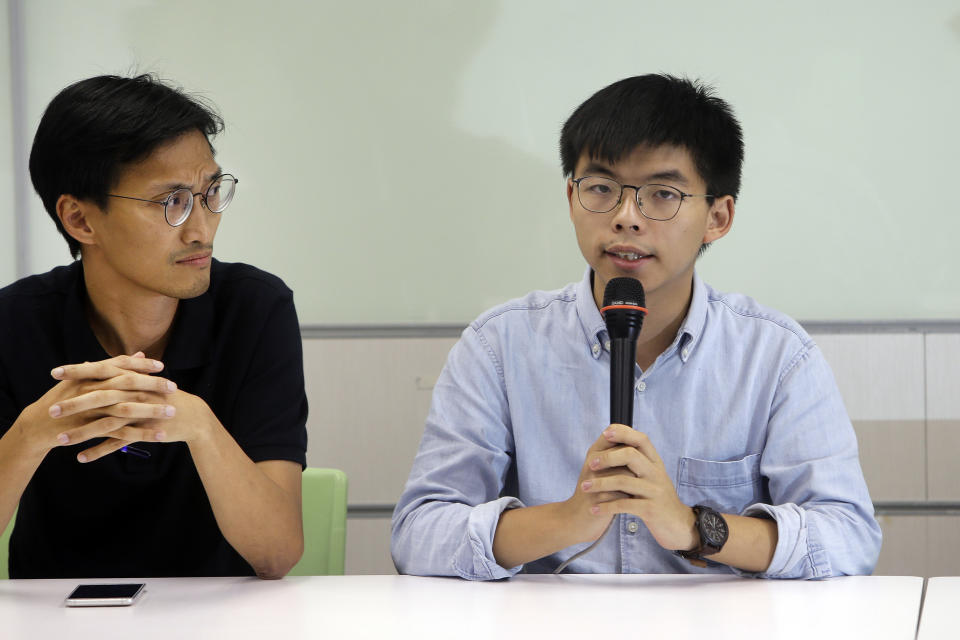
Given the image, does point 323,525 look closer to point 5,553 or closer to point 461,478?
point 461,478

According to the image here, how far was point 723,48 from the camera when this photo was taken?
2639 mm

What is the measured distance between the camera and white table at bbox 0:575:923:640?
1.10 meters

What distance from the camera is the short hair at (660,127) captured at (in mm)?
1555

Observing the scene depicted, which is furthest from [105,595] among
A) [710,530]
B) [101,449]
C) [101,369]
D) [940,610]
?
[940,610]

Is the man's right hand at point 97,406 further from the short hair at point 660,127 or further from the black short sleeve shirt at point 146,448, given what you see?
the short hair at point 660,127

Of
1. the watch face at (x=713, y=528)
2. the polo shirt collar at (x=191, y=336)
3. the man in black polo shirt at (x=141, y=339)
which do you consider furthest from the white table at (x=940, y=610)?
the polo shirt collar at (x=191, y=336)

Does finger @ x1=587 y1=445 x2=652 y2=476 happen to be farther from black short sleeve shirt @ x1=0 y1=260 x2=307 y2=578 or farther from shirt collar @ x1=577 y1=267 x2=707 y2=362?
black short sleeve shirt @ x1=0 y1=260 x2=307 y2=578

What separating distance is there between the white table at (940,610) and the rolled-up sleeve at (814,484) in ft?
0.42

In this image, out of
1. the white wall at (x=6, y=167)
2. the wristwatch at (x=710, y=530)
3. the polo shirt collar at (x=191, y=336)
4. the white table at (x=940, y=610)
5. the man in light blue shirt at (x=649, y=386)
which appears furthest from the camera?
the white wall at (x=6, y=167)

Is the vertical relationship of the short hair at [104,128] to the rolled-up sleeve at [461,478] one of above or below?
above

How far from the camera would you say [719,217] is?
1663 mm

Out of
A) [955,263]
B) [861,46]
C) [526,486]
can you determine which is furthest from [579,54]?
[526,486]

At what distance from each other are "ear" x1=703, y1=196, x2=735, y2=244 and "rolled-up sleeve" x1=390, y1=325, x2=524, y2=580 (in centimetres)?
43

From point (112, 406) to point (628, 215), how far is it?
81 cm
